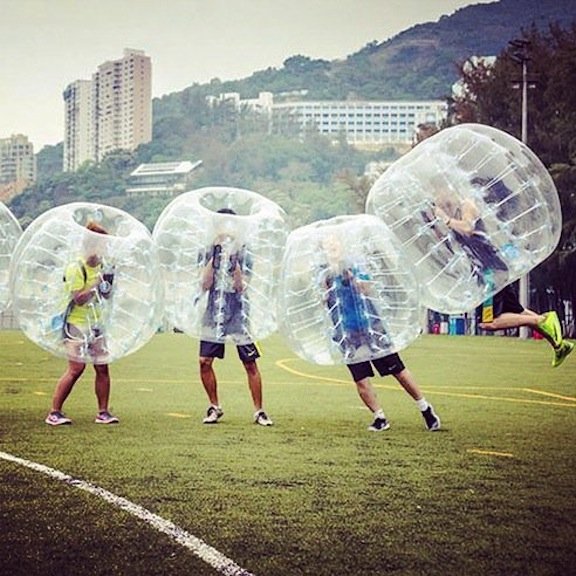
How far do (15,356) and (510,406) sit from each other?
7116 mm

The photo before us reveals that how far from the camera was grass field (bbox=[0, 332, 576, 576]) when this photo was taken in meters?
3.18

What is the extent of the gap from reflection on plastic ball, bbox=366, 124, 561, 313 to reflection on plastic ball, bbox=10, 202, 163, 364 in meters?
1.40

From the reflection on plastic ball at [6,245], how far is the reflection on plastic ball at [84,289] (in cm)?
48

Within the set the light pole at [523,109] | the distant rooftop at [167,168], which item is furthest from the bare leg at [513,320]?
the distant rooftop at [167,168]

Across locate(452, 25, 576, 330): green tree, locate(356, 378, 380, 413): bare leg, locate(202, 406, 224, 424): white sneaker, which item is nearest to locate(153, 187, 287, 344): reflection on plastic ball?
locate(356, 378, 380, 413): bare leg

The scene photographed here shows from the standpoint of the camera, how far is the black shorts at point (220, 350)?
6160 millimetres

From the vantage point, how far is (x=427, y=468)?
4.66 meters

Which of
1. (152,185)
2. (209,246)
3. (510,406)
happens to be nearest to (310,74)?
(152,185)

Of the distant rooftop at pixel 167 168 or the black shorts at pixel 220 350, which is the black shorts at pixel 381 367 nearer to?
the black shorts at pixel 220 350

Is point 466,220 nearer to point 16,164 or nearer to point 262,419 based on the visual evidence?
point 262,419

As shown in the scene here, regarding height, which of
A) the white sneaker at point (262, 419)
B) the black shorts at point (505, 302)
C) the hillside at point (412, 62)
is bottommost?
the white sneaker at point (262, 419)

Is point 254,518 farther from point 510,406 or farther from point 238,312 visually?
point 510,406

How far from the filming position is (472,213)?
5234 millimetres

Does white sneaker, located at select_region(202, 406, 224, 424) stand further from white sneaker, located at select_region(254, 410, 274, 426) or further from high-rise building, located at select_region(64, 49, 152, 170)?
high-rise building, located at select_region(64, 49, 152, 170)
